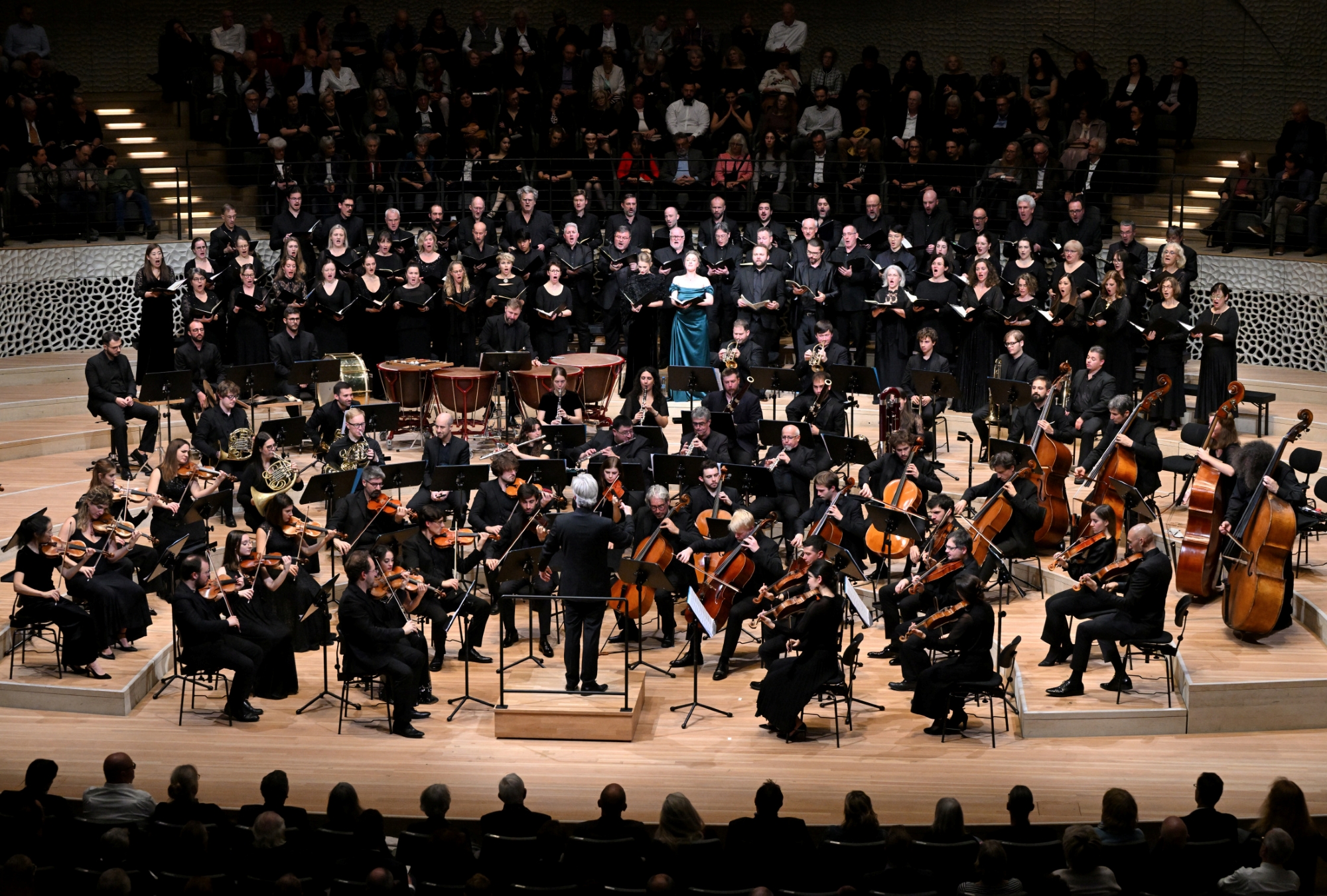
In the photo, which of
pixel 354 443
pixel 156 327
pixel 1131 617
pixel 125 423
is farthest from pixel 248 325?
pixel 1131 617

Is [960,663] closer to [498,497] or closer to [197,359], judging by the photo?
[498,497]

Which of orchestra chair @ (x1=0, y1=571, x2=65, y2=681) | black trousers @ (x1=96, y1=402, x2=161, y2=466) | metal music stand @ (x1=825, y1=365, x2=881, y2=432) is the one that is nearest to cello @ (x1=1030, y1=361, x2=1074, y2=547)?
metal music stand @ (x1=825, y1=365, x2=881, y2=432)

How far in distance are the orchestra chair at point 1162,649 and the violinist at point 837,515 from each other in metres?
1.88

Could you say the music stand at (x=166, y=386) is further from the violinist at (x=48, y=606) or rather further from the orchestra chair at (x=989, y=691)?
the orchestra chair at (x=989, y=691)

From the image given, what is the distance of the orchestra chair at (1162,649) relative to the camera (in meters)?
8.80

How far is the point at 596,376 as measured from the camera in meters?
13.0

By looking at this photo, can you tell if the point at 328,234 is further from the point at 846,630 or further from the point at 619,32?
the point at 846,630

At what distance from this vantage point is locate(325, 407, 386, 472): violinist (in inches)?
444

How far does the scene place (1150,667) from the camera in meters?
9.46

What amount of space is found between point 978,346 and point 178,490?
22.0 feet

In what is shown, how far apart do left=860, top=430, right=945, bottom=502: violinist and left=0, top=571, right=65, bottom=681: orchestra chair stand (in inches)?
203

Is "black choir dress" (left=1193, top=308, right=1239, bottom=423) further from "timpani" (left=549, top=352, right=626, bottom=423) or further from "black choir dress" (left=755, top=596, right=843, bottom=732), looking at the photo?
"black choir dress" (left=755, top=596, right=843, bottom=732)

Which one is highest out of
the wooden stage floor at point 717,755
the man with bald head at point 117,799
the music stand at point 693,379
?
the music stand at point 693,379

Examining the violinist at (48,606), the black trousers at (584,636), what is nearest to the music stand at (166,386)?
the violinist at (48,606)
